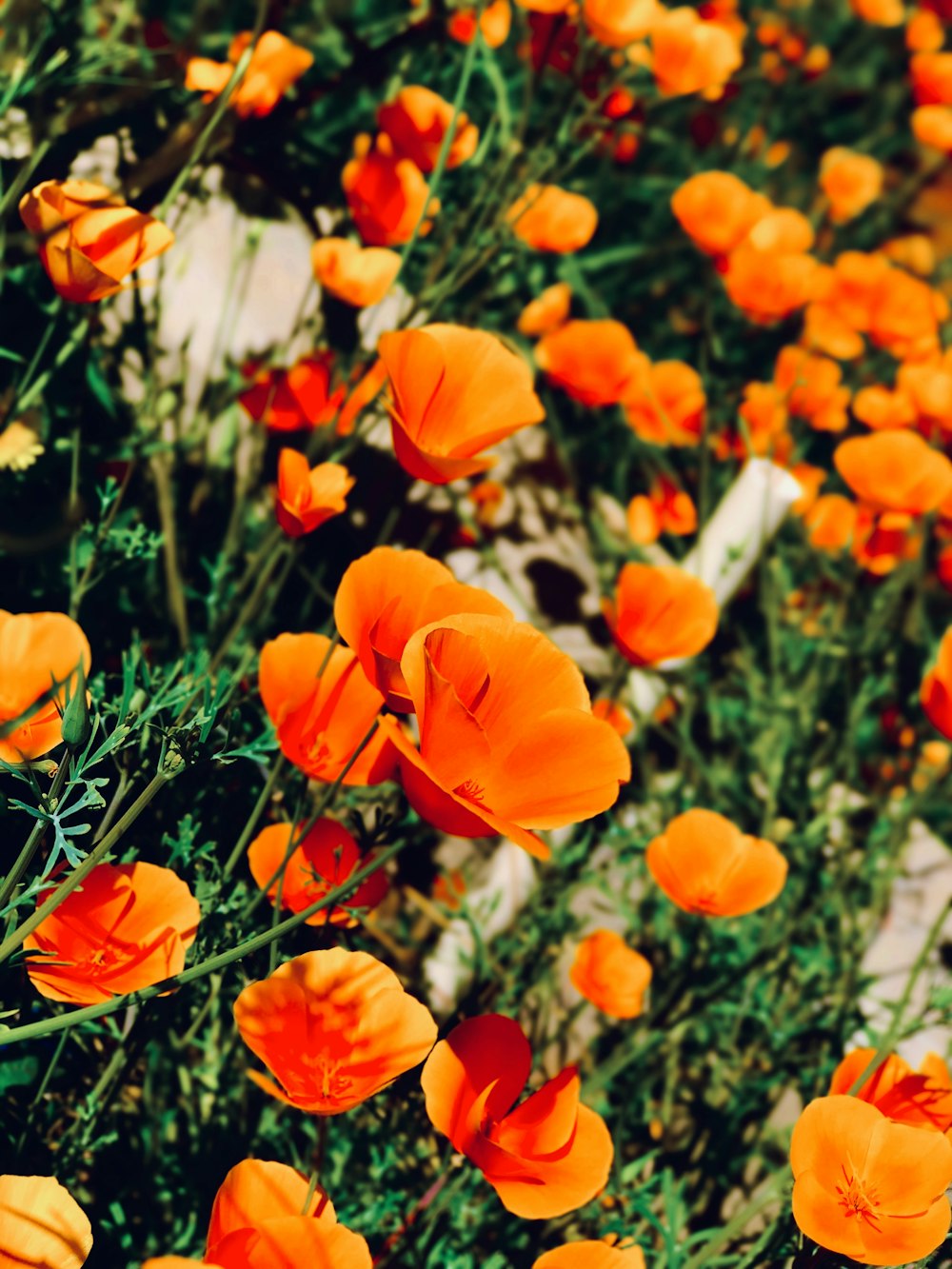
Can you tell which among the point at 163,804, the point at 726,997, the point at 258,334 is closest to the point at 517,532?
the point at 258,334

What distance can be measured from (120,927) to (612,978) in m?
0.46

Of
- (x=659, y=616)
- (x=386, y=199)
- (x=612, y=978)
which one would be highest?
(x=386, y=199)

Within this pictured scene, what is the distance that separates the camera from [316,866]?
74 centimetres

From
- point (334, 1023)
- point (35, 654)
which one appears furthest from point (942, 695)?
point (35, 654)

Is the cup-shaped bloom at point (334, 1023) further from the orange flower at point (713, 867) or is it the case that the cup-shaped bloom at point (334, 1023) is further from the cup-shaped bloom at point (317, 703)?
the orange flower at point (713, 867)

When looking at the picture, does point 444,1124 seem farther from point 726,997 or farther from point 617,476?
point 617,476

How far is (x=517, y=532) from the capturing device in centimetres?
163

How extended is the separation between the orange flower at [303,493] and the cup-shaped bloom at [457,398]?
76mm

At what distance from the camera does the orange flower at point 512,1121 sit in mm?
628

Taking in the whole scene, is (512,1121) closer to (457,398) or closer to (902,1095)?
(902,1095)

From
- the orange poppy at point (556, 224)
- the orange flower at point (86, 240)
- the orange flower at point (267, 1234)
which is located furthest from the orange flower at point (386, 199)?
the orange flower at point (267, 1234)

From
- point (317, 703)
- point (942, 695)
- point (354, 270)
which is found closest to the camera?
point (317, 703)

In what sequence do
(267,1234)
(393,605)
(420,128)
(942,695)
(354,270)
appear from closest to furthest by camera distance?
1. (267,1234)
2. (393,605)
3. (942,695)
4. (354,270)
5. (420,128)

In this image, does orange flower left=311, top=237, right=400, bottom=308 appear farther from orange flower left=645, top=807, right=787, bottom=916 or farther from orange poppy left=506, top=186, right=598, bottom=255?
orange flower left=645, top=807, right=787, bottom=916
